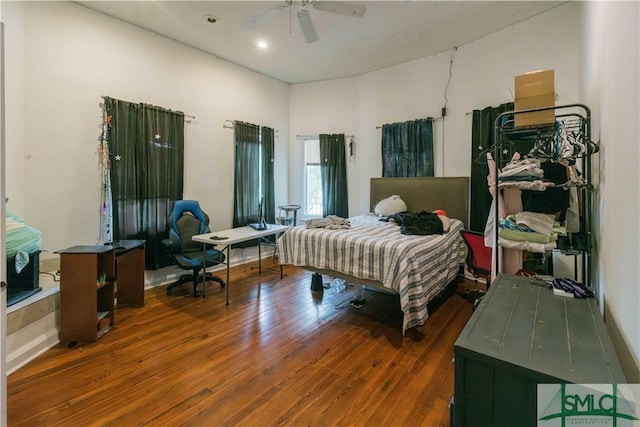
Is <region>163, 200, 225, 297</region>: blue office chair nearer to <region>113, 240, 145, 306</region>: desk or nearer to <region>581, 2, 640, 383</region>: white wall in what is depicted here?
<region>113, 240, 145, 306</region>: desk

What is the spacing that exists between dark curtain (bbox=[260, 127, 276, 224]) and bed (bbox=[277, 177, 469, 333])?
78.5 inches

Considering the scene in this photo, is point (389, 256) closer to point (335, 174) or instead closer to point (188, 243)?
point (188, 243)

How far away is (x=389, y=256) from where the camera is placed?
2670 millimetres

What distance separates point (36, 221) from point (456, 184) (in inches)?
198

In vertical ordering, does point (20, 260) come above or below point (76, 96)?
below

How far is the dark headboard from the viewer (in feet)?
14.0

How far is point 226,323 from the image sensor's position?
9.73 ft

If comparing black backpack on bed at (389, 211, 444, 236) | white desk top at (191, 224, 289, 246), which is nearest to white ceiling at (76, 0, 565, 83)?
black backpack on bed at (389, 211, 444, 236)

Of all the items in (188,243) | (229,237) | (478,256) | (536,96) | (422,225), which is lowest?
(478,256)

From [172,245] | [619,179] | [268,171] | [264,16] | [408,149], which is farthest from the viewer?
[268,171]

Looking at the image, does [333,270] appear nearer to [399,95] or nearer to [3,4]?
[399,95]

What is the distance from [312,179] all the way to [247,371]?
4.23 m

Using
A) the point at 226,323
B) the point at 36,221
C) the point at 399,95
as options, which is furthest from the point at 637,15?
the point at 36,221

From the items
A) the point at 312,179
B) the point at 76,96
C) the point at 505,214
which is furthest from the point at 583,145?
the point at 76,96
